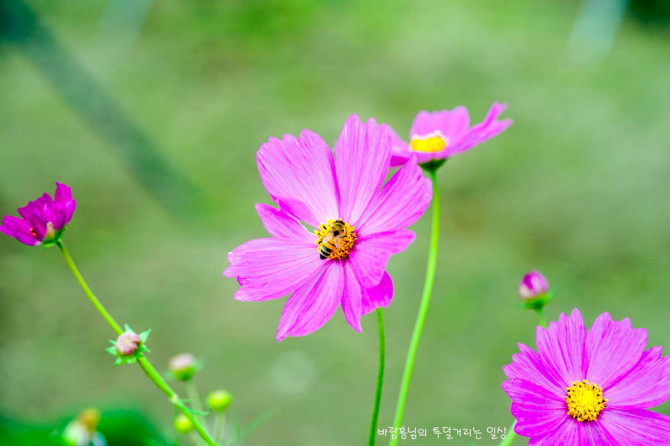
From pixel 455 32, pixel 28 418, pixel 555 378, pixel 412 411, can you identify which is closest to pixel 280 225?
pixel 555 378

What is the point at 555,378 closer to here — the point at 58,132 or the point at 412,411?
the point at 412,411

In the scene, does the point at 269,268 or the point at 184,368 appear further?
the point at 184,368

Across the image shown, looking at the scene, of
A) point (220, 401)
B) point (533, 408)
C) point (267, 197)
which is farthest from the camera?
point (267, 197)

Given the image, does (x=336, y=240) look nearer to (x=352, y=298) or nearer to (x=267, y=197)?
(x=352, y=298)

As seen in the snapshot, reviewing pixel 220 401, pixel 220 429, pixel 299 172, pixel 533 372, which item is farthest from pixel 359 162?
pixel 220 429

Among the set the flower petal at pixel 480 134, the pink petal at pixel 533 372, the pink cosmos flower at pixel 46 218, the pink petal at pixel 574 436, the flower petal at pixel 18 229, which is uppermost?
the flower petal at pixel 480 134

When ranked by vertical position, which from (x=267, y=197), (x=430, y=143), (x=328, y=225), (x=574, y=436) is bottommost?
(x=574, y=436)

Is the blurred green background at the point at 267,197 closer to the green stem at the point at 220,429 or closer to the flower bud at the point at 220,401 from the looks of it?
the green stem at the point at 220,429

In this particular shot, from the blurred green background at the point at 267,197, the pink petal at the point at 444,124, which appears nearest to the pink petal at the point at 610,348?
the pink petal at the point at 444,124

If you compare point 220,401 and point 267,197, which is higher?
point 267,197
